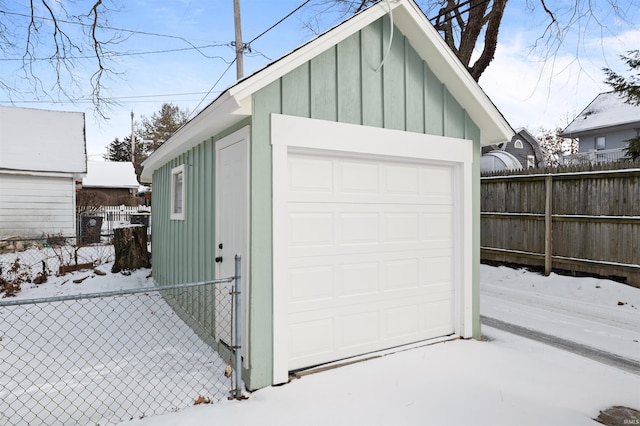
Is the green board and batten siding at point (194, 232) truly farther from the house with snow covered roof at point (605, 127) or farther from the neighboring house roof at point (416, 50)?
the house with snow covered roof at point (605, 127)

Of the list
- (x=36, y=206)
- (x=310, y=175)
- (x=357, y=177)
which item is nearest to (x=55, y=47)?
(x=310, y=175)

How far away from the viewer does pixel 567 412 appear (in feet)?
10.1

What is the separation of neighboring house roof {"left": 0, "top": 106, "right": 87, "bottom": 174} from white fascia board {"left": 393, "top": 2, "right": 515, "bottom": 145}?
46.4 ft

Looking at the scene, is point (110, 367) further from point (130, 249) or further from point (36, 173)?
point (36, 173)

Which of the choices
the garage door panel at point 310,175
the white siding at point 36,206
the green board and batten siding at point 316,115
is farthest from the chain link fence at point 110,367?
the white siding at point 36,206

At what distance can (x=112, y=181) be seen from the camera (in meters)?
26.1

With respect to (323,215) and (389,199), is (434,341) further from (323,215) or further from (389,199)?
(323,215)

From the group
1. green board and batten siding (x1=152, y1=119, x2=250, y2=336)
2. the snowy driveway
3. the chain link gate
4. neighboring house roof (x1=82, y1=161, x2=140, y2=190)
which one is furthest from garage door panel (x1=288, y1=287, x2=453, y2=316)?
neighboring house roof (x1=82, y1=161, x2=140, y2=190)

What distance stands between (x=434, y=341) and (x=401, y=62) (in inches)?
128

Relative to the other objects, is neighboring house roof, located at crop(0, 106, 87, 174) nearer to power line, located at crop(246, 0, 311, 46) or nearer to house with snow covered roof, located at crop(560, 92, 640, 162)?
power line, located at crop(246, 0, 311, 46)

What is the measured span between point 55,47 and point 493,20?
9.92m

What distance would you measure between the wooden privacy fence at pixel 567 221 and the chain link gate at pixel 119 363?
21.3 ft

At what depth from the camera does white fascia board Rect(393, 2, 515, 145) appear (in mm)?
4180

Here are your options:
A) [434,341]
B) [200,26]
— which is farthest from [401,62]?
[200,26]
